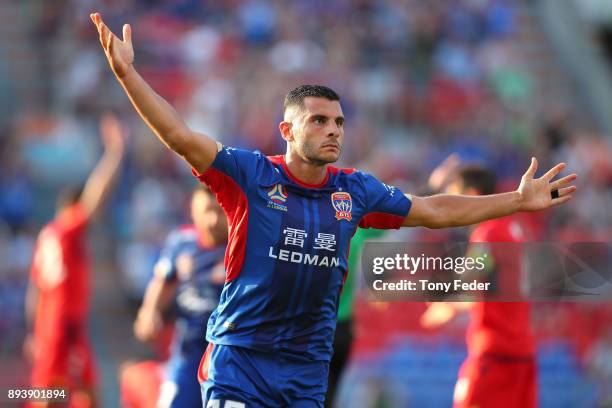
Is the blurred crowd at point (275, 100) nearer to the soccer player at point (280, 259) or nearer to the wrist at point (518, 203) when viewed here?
the wrist at point (518, 203)

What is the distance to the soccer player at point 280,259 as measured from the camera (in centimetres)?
625

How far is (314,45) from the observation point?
63.6ft

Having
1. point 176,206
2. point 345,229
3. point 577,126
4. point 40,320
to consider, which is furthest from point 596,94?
point 345,229

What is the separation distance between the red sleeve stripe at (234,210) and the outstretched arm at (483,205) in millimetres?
1045

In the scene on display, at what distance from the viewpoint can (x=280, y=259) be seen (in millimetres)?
6262

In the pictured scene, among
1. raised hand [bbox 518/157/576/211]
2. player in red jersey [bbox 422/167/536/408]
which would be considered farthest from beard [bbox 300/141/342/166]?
player in red jersey [bbox 422/167/536/408]

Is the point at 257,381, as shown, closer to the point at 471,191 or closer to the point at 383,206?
the point at 383,206

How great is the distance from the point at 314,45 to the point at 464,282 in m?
11.6

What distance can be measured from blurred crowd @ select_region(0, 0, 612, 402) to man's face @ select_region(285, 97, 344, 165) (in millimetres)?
8590

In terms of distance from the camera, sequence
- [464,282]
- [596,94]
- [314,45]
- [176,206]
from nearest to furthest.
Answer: [464,282] < [176,206] < [314,45] < [596,94]

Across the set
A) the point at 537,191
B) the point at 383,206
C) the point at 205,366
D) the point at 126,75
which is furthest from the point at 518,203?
the point at 126,75

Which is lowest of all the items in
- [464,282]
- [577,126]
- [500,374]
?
[500,374]

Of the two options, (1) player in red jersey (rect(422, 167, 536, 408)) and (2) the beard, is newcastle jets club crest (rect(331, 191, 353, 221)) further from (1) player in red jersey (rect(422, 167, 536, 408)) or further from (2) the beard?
(1) player in red jersey (rect(422, 167, 536, 408))

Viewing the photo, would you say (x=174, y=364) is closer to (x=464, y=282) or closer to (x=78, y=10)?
(x=464, y=282)
